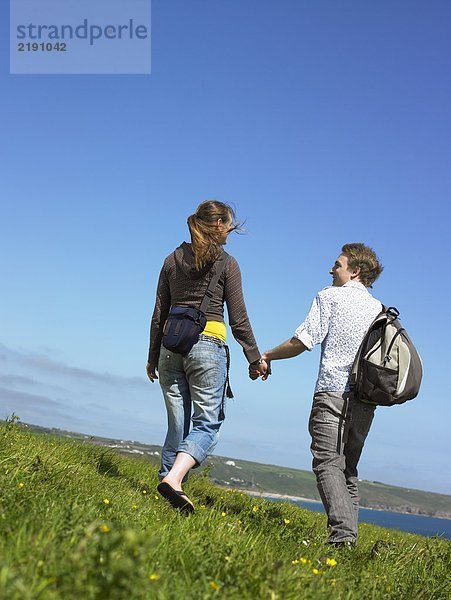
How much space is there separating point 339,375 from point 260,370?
0.96 meters

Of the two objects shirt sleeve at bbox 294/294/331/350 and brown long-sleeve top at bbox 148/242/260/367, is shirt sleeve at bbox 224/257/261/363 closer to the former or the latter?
brown long-sleeve top at bbox 148/242/260/367

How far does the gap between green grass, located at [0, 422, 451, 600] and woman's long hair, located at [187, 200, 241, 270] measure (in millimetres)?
2537

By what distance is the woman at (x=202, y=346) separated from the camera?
269 inches

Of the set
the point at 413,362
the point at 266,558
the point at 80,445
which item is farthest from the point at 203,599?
the point at 80,445

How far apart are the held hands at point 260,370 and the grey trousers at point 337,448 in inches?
27.3

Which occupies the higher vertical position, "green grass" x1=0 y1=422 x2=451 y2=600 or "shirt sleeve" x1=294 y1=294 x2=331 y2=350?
"shirt sleeve" x1=294 y1=294 x2=331 y2=350

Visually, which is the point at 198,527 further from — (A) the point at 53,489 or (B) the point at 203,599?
(B) the point at 203,599

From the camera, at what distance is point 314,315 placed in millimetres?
7090

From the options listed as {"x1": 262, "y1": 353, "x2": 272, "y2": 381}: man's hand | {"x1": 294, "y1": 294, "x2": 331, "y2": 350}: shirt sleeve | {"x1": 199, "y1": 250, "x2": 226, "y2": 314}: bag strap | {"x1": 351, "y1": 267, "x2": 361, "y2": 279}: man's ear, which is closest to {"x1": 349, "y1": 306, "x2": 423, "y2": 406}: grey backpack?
{"x1": 294, "y1": 294, "x2": 331, "y2": 350}: shirt sleeve

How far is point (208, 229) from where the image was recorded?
22.9 ft

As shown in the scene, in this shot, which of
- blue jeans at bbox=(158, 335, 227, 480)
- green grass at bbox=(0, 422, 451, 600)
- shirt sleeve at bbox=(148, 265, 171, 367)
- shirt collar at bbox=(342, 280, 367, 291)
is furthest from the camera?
shirt sleeve at bbox=(148, 265, 171, 367)

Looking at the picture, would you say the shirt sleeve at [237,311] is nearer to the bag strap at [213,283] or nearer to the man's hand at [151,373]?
the bag strap at [213,283]

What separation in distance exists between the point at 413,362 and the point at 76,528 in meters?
4.28

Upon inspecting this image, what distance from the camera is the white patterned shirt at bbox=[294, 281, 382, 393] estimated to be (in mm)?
6840
